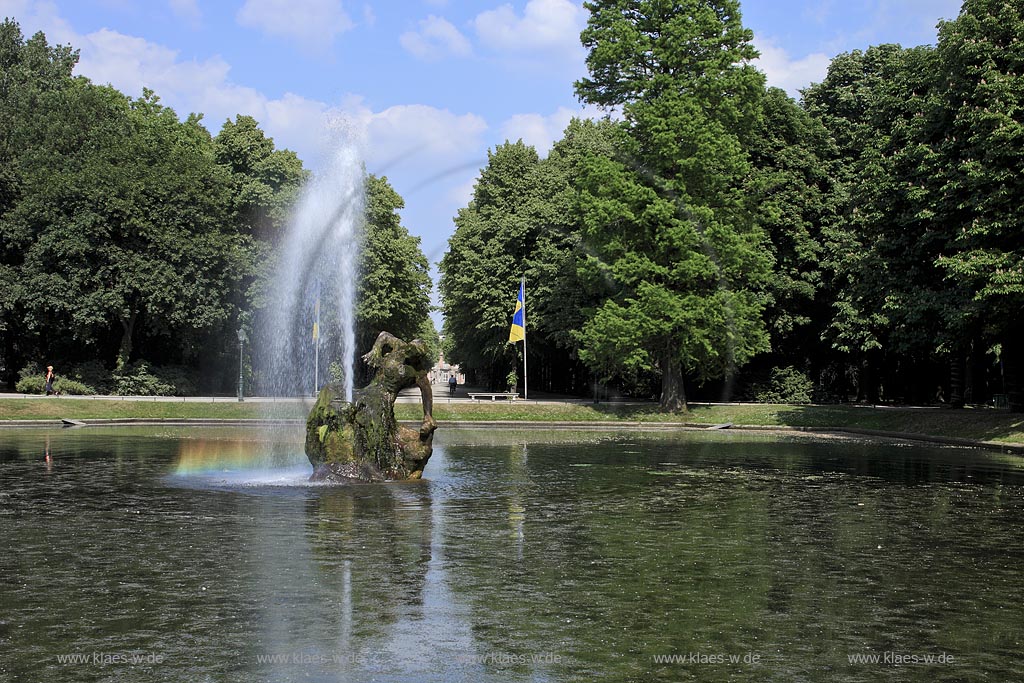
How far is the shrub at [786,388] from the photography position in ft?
210

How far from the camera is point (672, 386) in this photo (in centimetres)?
5753

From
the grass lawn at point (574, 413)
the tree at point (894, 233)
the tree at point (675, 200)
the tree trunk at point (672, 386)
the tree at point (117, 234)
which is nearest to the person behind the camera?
the tree at point (894, 233)

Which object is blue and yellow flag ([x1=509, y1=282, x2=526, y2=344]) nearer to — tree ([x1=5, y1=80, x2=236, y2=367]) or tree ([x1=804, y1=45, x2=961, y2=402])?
tree ([x1=804, y1=45, x2=961, y2=402])

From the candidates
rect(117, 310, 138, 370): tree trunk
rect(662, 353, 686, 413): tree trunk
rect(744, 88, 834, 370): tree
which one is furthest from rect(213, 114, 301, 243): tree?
rect(744, 88, 834, 370): tree

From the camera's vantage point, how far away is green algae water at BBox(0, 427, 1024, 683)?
9.60 meters

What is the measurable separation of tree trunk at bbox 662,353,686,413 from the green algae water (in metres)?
30.3

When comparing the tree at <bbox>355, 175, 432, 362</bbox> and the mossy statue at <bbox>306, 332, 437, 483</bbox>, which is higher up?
the tree at <bbox>355, 175, 432, 362</bbox>

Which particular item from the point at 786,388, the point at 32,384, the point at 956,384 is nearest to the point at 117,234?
the point at 32,384

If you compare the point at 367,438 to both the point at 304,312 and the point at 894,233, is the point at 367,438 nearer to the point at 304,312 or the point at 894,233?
the point at 894,233

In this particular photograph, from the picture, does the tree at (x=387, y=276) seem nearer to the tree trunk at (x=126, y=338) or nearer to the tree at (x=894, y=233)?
the tree trunk at (x=126, y=338)

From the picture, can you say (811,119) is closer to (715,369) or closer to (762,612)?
(715,369)

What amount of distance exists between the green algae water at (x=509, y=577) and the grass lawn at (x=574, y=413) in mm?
19869

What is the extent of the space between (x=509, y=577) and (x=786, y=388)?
5406 centimetres

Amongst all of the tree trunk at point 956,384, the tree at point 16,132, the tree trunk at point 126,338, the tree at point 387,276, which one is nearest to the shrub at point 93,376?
the tree trunk at point 126,338
